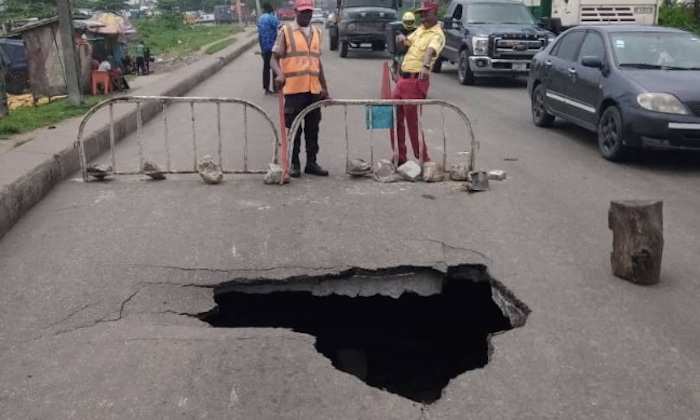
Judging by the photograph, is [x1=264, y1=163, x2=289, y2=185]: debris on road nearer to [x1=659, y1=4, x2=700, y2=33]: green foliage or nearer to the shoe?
the shoe

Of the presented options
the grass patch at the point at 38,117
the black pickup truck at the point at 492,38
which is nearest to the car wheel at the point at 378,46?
the black pickup truck at the point at 492,38

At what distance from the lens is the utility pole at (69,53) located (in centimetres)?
1185

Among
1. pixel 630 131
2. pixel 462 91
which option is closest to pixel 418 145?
pixel 630 131

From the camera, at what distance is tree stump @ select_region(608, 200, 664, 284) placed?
187 inches

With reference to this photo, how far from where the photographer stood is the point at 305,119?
7.66 meters

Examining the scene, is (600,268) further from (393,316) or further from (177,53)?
(177,53)

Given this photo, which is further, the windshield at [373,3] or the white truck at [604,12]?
the windshield at [373,3]

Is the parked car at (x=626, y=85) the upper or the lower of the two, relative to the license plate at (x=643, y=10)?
lower

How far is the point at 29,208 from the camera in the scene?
6645mm

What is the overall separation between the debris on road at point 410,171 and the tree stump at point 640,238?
2870 mm

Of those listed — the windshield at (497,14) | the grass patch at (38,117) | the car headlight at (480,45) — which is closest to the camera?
the grass patch at (38,117)

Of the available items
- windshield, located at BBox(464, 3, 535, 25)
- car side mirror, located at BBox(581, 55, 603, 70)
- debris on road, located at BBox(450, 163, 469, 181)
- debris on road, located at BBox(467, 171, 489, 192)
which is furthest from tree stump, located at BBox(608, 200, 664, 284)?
windshield, located at BBox(464, 3, 535, 25)

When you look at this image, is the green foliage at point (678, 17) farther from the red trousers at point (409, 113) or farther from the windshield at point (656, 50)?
the red trousers at point (409, 113)

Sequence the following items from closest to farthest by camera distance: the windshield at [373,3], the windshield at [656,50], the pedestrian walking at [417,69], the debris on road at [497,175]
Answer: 1. the debris on road at [497,175]
2. the pedestrian walking at [417,69]
3. the windshield at [656,50]
4. the windshield at [373,3]
